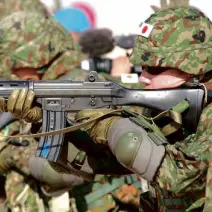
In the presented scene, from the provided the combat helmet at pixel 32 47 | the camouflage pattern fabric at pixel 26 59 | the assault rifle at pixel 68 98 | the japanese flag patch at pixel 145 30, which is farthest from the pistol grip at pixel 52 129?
the combat helmet at pixel 32 47

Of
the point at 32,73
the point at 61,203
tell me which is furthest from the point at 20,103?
the point at 32,73

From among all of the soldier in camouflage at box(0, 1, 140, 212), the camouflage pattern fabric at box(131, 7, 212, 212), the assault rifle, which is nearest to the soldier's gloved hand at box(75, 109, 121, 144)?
the assault rifle

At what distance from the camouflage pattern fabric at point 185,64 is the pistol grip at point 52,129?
55 centimetres

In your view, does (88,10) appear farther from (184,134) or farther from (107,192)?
(184,134)

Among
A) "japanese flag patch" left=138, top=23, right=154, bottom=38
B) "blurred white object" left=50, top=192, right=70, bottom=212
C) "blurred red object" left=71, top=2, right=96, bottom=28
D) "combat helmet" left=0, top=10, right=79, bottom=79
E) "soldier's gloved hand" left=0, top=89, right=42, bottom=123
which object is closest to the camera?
"soldier's gloved hand" left=0, top=89, right=42, bottom=123

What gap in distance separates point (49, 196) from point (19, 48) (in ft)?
4.09

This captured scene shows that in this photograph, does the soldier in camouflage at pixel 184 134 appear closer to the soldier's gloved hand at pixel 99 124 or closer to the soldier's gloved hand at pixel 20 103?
the soldier's gloved hand at pixel 99 124

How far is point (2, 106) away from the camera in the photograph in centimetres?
405

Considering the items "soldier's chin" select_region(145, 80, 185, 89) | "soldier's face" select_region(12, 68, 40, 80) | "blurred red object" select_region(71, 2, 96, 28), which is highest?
"soldier's chin" select_region(145, 80, 185, 89)

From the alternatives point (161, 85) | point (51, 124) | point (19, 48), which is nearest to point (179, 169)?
point (161, 85)

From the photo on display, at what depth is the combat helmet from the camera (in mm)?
5836

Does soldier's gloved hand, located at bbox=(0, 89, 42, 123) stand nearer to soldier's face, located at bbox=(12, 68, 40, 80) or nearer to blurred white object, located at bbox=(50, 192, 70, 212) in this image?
blurred white object, located at bbox=(50, 192, 70, 212)

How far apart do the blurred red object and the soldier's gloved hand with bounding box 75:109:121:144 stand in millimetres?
11424

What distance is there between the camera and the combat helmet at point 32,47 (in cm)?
584
